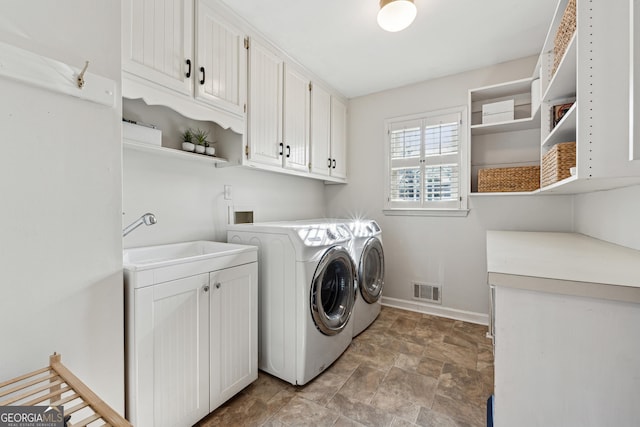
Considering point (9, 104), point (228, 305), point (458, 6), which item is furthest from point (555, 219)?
point (9, 104)

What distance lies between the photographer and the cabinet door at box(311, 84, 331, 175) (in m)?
2.74

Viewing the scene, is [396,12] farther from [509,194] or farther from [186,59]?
[509,194]

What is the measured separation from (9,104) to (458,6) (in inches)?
92.8

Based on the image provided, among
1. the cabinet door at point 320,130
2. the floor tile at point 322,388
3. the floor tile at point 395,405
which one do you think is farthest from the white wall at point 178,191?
the floor tile at point 395,405

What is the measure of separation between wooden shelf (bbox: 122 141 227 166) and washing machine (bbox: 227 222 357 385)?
526 mm

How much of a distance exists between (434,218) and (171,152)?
2499 mm

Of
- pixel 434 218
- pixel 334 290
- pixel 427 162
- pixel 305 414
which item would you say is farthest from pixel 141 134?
pixel 434 218

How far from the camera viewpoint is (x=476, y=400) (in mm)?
1587

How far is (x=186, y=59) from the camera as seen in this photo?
62.1 inches

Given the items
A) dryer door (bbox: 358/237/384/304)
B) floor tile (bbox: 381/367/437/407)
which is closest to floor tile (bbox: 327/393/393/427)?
floor tile (bbox: 381/367/437/407)

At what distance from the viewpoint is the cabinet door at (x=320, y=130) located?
2736mm

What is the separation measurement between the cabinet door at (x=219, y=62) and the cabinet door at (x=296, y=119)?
1.67ft

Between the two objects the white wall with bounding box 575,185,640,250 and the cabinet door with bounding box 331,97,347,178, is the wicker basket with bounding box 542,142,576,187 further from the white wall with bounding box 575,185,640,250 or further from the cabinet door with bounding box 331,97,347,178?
the cabinet door with bounding box 331,97,347,178

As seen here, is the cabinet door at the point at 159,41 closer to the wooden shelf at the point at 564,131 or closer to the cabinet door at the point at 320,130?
the cabinet door at the point at 320,130
